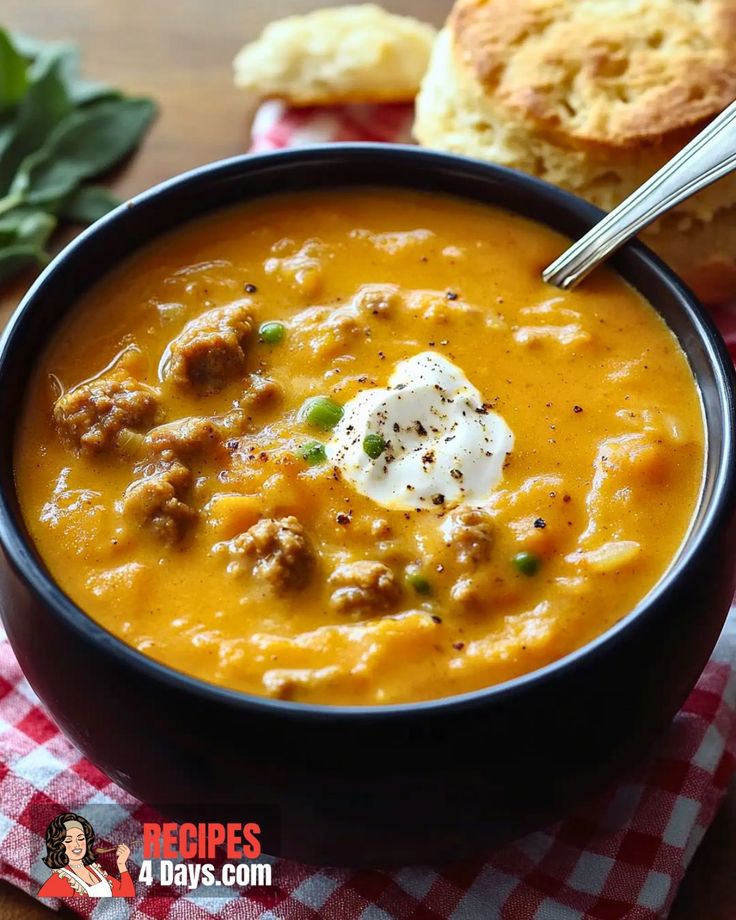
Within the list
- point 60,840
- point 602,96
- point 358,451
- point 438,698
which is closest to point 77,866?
point 60,840

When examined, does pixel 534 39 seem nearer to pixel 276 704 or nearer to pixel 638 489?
pixel 638 489

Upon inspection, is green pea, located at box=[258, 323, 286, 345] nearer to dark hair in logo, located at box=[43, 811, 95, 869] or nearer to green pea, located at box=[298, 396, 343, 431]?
green pea, located at box=[298, 396, 343, 431]

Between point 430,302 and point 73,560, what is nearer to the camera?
point 73,560

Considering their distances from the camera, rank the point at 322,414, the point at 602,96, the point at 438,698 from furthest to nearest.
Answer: the point at 602,96, the point at 322,414, the point at 438,698

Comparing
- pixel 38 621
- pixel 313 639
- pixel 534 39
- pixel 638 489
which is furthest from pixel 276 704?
pixel 534 39

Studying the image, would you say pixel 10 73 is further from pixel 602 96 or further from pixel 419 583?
pixel 419 583

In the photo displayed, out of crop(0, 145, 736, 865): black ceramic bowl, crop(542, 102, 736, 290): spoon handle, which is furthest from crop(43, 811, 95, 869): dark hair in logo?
crop(542, 102, 736, 290): spoon handle

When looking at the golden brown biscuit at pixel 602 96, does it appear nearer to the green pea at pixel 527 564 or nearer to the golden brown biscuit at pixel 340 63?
the golden brown biscuit at pixel 340 63
